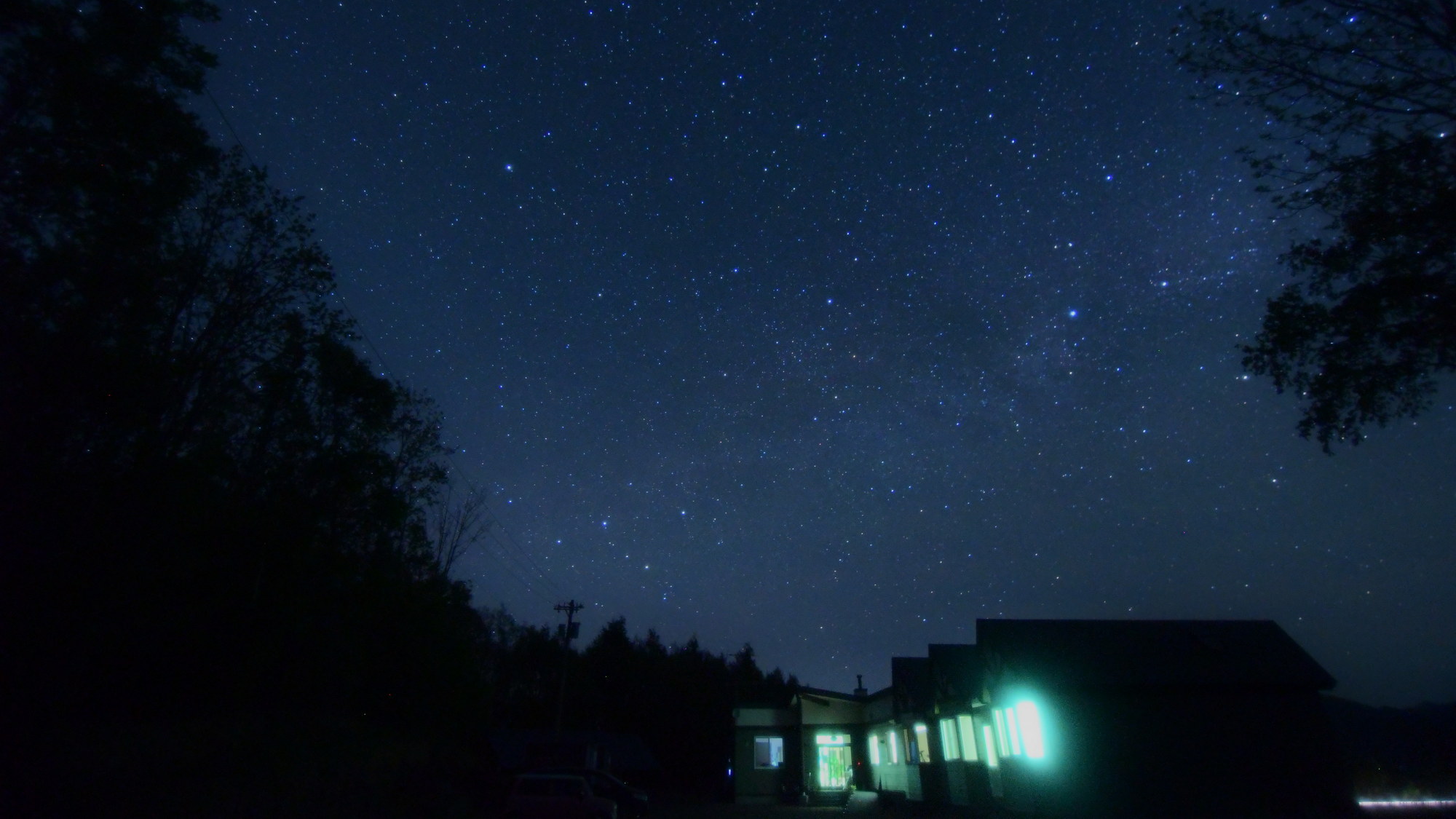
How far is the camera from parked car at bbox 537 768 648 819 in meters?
24.0

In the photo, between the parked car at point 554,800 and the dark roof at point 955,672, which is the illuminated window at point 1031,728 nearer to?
the dark roof at point 955,672

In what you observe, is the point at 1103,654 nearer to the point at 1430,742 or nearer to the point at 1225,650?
the point at 1225,650

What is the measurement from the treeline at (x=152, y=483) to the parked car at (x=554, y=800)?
2.02 meters

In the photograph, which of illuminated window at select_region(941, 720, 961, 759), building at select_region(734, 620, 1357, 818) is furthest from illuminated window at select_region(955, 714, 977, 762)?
illuminated window at select_region(941, 720, 961, 759)

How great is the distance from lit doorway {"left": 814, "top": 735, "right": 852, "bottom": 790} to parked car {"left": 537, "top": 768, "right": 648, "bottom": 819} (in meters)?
11.0

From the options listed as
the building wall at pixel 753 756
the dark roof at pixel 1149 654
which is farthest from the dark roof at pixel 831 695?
the dark roof at pixel 1149 654

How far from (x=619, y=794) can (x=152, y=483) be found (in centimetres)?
1759

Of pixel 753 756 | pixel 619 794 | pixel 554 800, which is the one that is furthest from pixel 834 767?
pixel 554 800

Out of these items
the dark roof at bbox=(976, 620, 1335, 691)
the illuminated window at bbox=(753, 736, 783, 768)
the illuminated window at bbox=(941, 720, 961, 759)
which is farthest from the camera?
the illuminated window at bbox=(753, 736, 783, 768)

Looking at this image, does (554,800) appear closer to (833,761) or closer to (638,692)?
(833,761)

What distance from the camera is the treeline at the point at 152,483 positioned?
443 inches

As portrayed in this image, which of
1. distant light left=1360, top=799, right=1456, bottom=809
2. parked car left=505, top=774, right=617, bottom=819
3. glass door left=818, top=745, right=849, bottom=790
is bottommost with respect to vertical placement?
parked car left=505, top=774, right=617, bottom=819

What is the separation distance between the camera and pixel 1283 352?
429 inches

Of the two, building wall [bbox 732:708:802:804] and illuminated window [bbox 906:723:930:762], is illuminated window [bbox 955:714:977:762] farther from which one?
building wall [bbox 732:708:802:804]
